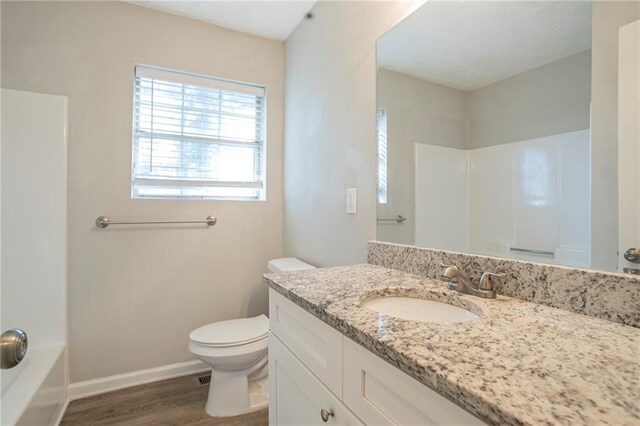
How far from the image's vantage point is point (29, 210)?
65.8 inches

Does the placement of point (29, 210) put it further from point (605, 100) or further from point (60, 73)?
point (605, 100)

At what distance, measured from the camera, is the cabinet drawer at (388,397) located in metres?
0.47

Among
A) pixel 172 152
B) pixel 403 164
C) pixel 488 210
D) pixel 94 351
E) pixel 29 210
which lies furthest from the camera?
pixel 172 152

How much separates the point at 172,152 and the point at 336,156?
1188 mm

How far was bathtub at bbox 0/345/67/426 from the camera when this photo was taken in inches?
47.7

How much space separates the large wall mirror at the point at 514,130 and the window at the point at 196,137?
1269 millimetres

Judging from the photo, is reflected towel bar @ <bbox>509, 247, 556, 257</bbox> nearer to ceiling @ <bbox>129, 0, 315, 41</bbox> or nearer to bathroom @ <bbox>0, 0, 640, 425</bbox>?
bathroom @ <bbox>0, 0, 640, 425</bbox>

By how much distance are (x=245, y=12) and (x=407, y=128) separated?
148 cm

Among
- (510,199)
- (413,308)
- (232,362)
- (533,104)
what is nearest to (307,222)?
(232,362)

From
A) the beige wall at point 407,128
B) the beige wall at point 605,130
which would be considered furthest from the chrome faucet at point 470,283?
the beige wall at point 407,128

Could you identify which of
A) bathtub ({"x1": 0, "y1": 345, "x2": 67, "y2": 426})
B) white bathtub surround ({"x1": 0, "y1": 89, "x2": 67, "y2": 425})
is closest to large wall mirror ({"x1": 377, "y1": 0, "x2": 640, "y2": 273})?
bathtub ({"x1": 0, "y1": 345, "x2": 67, "y2": 426})

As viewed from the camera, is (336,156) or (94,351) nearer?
(336,156)

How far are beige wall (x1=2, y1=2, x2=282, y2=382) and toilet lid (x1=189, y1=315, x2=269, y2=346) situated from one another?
0.41m

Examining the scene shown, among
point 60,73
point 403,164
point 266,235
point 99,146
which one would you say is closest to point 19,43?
point 60,73
